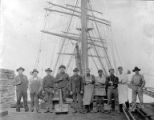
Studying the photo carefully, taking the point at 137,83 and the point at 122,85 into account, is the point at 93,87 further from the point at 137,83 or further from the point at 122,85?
the point at 137,83

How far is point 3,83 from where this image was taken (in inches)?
370

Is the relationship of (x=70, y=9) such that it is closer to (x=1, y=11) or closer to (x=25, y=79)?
(x=25, y=79)

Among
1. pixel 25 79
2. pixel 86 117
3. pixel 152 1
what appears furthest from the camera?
pixel 25 79

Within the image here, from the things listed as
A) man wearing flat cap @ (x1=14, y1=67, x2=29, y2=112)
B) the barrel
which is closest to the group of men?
man wearing flat cap @ (x1=14, y1=67, x2=29, y2=112)

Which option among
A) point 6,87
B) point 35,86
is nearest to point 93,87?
point 35,86

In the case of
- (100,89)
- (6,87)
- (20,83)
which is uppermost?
(20,83)

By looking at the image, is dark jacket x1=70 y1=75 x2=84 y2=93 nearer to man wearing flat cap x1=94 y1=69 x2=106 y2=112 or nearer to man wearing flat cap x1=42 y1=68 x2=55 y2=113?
man wearing flat cap x1=94 y1=69 x2=106 y2=112

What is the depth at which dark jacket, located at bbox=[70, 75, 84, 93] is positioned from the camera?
10.1m

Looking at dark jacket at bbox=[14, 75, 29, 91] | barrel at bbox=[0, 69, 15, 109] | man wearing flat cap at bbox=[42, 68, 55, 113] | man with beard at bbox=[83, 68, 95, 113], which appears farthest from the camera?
dark jacket at bbox=[14, 75, 29, 91]

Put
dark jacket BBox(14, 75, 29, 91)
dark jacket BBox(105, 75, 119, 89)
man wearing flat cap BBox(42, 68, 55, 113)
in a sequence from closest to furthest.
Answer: dark jacket BBox(105, 75, 119, 89) < man wearing flat cap BBox(42, 68, 55, 113) < dark jacket BBox(14, 75, 29, 91)

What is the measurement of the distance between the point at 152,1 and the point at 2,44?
4.70 meters

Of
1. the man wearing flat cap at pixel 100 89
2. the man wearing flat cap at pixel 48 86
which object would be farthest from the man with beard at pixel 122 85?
the man wearing flat cap at pixel 48 86

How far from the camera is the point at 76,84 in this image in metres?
10.1

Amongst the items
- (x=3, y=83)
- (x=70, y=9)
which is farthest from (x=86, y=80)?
(x=70, y=9)
